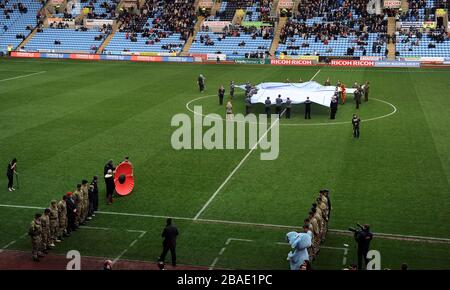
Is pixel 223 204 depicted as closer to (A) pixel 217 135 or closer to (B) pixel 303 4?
(A) pixel 217 135

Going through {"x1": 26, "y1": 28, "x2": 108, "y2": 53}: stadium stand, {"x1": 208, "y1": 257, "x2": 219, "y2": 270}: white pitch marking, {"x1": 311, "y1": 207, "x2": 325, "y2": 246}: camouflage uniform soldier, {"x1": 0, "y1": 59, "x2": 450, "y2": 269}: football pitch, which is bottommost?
{"x1": 208, "y1": 257, "x2": 219, "y2": 270}: white pitch marking

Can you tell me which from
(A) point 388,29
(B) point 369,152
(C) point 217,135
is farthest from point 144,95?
(A) point 388,29

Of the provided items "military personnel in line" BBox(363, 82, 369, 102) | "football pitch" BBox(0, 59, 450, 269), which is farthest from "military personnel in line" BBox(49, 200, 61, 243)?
"military personnel in line" BBox(363, 82, 369, 102)

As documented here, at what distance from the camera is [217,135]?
3105 cm

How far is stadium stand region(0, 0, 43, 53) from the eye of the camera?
78938 mm

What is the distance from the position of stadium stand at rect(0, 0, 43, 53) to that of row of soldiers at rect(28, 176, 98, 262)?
6300 cm

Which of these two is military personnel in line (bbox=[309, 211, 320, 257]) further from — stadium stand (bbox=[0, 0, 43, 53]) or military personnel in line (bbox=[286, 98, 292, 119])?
stadium stand (bbox=[0, 0, 43, 53])

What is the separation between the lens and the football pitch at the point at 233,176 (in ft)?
58.6

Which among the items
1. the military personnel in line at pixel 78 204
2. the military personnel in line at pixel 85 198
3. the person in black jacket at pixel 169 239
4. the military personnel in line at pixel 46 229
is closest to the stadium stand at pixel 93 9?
the military personnel in line at pixel 85 198

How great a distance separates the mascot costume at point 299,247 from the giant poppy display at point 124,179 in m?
9.05

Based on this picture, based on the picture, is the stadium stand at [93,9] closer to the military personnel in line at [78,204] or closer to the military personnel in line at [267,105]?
the military personnel in line at [267,105]

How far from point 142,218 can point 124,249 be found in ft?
8.21

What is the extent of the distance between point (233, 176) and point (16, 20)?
230 ft
